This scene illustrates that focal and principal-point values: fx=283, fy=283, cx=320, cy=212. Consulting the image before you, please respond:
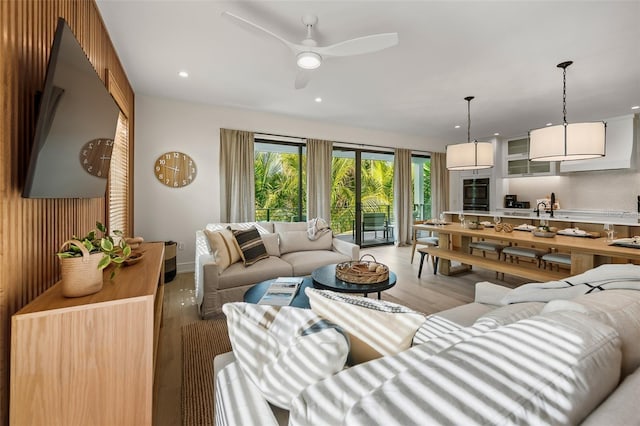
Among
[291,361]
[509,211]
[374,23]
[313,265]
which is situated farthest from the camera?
[509,211]

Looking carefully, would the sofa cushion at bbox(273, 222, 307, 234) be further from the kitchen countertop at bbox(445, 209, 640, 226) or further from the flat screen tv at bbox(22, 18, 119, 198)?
the kitchen countertop at bbox(445, 209, 640, 226)

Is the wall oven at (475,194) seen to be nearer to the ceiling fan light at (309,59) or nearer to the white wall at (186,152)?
the white wall at (186,152)

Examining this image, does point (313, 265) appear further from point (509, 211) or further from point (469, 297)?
point (509, 211)

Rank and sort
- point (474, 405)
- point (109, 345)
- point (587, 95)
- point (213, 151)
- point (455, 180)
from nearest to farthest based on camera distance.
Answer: point (474, 405), point (109, 345), point (587, 95), point (213, 151), point (455, 180)

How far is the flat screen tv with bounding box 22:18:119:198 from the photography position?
116 cm

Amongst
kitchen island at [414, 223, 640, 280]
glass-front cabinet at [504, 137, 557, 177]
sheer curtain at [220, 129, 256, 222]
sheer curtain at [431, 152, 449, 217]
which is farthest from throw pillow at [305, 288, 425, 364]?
glass-front cabinet at [504, 137, 557, 177]

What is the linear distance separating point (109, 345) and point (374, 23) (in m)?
2.79

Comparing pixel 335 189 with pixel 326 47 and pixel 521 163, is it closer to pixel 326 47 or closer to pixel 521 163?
pixel 326 47

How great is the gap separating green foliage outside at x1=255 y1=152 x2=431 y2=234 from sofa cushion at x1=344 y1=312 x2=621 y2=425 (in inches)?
196

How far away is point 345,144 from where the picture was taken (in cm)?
599

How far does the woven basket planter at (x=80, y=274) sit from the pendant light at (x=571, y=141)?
3.97 m

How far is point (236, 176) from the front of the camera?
185 inches

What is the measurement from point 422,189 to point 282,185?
3.91 meters

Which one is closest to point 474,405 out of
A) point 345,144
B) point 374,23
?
point 374,23
